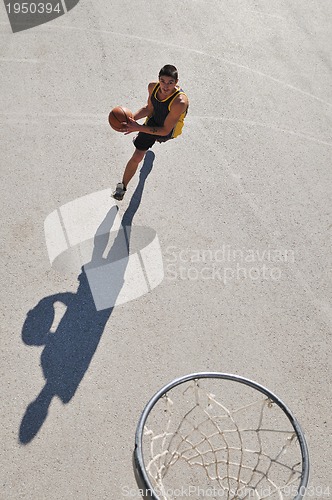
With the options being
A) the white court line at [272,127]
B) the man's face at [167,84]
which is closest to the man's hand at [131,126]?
the man's face at [167,84]

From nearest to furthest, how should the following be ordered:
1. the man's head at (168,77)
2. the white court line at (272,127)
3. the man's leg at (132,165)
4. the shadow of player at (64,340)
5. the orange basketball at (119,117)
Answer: the shadow of player at (64,340) → the man's head at (168,77) → the orange basketball at (119,117) → the man's leg at (132,165) → the white court line at (272,127)

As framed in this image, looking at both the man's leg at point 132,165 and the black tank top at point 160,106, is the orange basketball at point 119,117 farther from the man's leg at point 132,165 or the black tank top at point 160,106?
the man's leg at point 132,165

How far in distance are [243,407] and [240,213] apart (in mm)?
2576

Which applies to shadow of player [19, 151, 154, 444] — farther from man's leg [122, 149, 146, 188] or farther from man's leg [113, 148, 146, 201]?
man's leg [122, 149, 146, 188]

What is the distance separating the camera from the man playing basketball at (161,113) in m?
6.67

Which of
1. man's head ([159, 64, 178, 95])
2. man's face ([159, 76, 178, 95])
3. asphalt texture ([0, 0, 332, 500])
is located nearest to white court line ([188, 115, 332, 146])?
asphalt texture ([0, 0, 332, 500])

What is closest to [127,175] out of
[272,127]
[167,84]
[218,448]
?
[167,84]

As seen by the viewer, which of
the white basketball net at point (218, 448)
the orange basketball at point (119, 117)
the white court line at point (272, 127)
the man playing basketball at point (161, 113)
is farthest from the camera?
the white court line at point (272, 127)

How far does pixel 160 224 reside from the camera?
25.1 ft

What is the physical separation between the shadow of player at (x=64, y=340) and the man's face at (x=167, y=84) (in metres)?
1.93

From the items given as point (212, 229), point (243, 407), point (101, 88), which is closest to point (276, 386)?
point (243, 407)

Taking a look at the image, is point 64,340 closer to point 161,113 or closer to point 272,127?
point 161,113

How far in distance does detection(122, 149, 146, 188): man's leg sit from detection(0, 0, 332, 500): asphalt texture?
0.94ft

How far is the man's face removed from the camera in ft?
21.6
